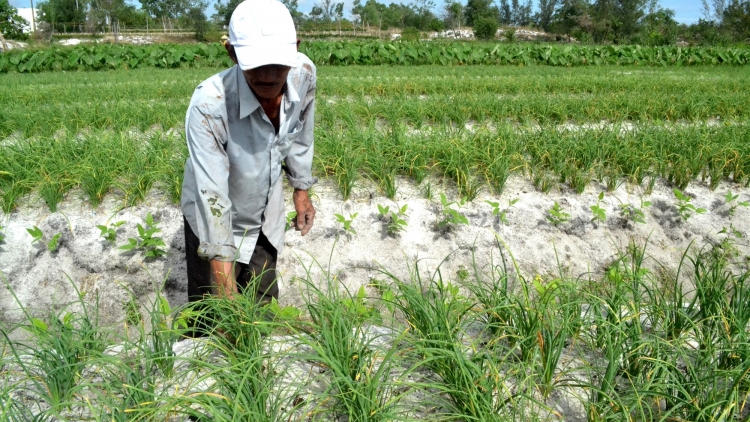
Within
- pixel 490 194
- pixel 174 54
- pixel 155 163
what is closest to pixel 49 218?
pixel 155 163

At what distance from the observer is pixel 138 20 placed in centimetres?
4678

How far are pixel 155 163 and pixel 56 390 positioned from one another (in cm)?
241

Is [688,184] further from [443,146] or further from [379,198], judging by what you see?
[379,198]

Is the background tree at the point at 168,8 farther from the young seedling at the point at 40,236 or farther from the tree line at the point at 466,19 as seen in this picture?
the young seedling at the point at 40,236

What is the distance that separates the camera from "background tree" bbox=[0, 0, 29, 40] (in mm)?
30781

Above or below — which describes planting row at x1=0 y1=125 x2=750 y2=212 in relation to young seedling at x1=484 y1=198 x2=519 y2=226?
above

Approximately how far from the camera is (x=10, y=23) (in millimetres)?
32031

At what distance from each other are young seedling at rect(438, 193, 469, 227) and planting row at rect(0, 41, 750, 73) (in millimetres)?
13172

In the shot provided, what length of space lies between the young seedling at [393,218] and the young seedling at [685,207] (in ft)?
5.91

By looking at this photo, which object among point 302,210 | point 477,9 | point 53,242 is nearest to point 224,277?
point 302,210

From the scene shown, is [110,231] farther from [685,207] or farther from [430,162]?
[685,207]

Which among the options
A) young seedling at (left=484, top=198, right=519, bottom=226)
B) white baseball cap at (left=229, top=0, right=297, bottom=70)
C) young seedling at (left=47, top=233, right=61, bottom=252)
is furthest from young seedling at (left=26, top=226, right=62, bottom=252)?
young seedling at (left=484, top=198, right=519, bottom=226)

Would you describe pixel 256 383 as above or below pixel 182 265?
above

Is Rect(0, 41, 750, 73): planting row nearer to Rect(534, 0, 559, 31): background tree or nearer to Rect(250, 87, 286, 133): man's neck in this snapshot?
Rect(250, 87, 286, 133): man's neck
